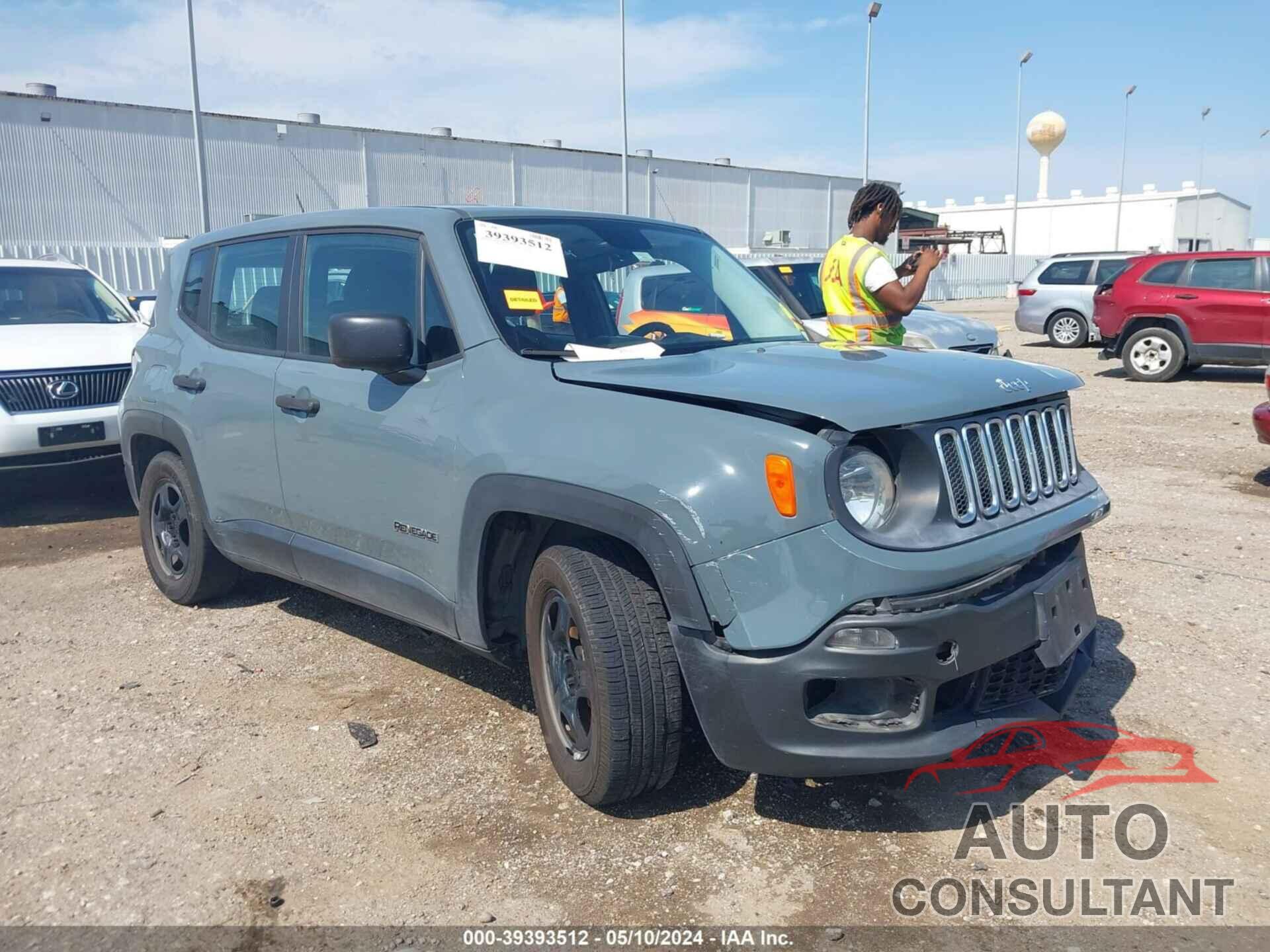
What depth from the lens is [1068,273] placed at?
62.6ft

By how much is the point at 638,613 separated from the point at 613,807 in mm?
707

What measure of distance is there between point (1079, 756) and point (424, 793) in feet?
7.28

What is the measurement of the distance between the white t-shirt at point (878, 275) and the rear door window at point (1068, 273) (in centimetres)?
1537

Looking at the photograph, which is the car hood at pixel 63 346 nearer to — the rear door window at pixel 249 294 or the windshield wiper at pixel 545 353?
the rear door window at pixel 249 294

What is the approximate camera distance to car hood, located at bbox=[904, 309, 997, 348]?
418 inches

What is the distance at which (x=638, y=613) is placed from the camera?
3.04m

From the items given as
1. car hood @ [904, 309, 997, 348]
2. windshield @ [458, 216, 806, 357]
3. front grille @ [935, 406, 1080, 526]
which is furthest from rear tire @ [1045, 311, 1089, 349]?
front grille @ [935, 406, 1080, 526]

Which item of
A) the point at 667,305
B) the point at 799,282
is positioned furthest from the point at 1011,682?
the point at 799,282

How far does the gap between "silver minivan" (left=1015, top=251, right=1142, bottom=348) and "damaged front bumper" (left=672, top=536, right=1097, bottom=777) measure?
56.7ft

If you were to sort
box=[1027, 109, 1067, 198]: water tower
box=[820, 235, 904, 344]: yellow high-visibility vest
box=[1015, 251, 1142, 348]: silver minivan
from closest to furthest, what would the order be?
box=[820, 235, 904, 344]: yellow high-visibility vest → box=[1015, 251, 1142, 348]: silver minivan → box=[1027, 109, 1067, 198]: water tower

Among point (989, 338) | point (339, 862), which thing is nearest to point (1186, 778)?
point (339, 862)

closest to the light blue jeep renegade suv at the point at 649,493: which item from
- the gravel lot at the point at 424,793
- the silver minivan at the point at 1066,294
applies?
the gravel lot at the point at 424,793

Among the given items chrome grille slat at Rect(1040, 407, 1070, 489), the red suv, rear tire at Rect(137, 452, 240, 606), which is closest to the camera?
chrome grille slat at Rect(1040, 407, 1070, 489)

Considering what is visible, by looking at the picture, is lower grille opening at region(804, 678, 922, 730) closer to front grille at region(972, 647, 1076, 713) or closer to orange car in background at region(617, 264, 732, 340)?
front grille at region(972, 647, 1076, 713)
